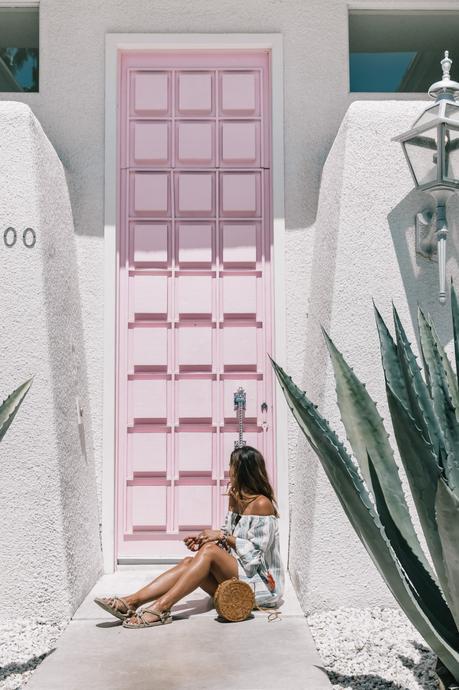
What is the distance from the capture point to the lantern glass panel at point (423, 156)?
4.68 m

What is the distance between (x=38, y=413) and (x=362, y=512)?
255 centimetres

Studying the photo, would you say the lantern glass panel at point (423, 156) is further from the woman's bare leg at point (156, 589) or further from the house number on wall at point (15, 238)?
the woman's bare leg at point (156, 589)

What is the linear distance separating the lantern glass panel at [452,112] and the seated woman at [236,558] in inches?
89.3

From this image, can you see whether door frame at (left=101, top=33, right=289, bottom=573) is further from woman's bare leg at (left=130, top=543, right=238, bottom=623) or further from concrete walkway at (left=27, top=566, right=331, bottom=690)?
woman's bare leg at (left=130, top=543, right=238, bottom=623)

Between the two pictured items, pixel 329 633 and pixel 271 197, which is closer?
pixel 329 633

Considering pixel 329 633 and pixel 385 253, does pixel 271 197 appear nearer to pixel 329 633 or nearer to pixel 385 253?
pixel 385 253

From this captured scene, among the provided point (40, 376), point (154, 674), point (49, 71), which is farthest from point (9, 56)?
point (154, 674)

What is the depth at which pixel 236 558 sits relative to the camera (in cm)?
462

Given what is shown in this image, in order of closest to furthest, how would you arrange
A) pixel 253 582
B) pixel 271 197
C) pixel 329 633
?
pixel 329 633 → pixel 253 582 → pixel 271 197

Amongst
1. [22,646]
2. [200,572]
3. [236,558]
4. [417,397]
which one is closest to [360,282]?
[236,558]

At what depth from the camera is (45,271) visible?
16.1 ft

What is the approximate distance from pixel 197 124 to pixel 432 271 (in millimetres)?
2280

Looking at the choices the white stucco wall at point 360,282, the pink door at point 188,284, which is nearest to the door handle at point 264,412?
the pink door at point 188,284

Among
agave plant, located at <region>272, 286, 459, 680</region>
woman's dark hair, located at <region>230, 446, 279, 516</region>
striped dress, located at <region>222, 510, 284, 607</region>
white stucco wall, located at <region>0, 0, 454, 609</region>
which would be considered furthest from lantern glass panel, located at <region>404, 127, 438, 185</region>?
striped dress, located at <region>222, 510, 284, 607</region>
